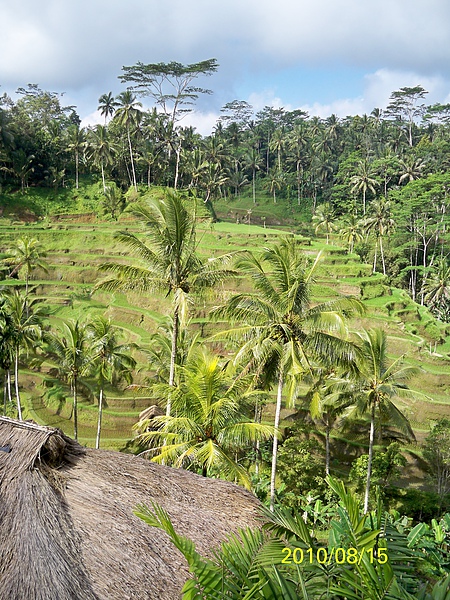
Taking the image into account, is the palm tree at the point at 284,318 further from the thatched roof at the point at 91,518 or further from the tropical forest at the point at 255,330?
the thatched roof at the point at 91,518

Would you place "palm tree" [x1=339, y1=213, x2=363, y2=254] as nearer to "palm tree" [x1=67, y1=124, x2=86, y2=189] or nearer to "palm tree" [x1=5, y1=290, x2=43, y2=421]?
"palm tree" [x1=67, y1=124, x2=86, y2=189]

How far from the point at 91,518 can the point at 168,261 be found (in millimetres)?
7225

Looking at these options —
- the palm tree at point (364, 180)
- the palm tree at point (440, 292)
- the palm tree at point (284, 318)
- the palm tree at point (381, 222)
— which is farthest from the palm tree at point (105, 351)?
the palm tree at point (364, 180)

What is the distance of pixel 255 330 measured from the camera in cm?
1155

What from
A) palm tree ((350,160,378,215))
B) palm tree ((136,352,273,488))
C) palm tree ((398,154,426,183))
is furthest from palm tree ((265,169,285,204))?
palm tree ((136,352,273,488))

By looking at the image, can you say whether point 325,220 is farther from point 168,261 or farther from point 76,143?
point 168,261

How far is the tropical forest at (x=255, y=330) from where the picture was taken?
513 centimetres

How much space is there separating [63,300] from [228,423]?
2283cm

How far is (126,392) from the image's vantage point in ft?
76.7

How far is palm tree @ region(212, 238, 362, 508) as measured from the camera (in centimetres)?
1128

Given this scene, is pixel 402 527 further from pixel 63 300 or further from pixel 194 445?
pixel 63 300

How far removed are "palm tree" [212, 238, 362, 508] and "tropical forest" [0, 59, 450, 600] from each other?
5 centimetres

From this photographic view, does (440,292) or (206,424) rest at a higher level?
(206,424)
